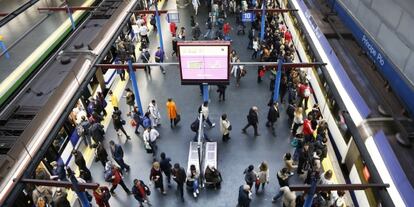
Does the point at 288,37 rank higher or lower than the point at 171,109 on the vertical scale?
higher

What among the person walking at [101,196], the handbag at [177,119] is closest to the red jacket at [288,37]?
the handbag at [177,119]

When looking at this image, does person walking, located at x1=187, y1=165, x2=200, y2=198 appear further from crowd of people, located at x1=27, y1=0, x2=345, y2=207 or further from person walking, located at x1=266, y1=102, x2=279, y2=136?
person walking, located at x1=266, y1=102, x2=279, y2=136

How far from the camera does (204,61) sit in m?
9.52

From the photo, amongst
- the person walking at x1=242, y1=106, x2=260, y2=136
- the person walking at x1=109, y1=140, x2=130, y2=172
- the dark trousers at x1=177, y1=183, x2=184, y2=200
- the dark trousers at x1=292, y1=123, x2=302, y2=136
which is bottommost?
the dark trousers at x1=177, y1=183, x2=184, y2=200

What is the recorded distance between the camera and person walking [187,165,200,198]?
872 cm

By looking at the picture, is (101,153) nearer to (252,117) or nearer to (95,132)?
(95,132)

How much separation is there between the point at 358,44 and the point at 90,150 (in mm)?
9818

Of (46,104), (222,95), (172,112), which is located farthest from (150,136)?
(222,95)

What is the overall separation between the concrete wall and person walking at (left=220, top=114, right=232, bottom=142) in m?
4.92

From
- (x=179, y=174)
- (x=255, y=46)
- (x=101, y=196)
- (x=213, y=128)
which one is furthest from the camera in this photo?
(x=255, y=46)

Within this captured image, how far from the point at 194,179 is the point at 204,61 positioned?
3.34 m

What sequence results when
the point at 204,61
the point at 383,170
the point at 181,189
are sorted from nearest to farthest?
the point at 383,170, the point at 181,189, the point at 204,61

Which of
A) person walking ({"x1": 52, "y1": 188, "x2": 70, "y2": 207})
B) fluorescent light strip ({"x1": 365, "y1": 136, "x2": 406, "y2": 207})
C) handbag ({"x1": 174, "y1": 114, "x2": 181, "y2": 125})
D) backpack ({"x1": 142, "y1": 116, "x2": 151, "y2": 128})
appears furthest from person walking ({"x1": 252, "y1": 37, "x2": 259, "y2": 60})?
person walking ({"x1": 52, "y1": 188, "x2": 70, "y2": 207})

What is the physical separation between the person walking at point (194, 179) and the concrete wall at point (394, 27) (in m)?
5.82
